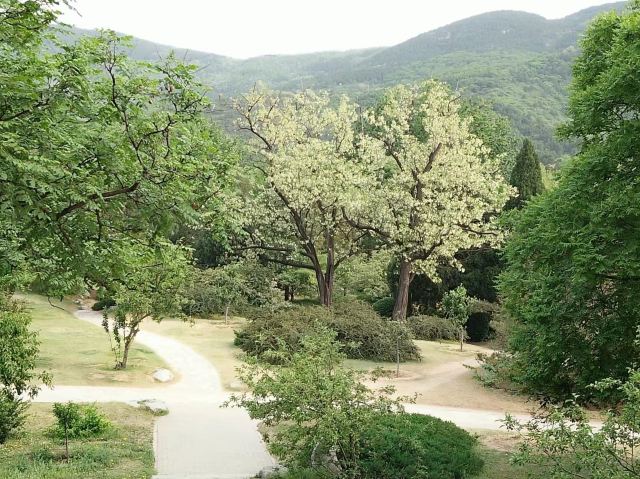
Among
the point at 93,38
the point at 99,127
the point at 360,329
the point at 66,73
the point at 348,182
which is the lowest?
the point at 360,329

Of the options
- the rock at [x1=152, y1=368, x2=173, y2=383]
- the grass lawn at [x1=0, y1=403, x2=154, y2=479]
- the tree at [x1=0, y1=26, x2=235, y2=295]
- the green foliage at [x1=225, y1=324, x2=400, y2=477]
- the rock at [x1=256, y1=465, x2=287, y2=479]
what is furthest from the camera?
the rock at [x1=152, y1=368, x2=173, y2=383]

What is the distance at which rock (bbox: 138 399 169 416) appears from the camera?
571 inches

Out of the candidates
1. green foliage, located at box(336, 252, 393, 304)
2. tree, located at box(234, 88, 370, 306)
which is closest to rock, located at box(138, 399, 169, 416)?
tree, located at box(234, 88, 370, 306)

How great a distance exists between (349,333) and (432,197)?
7.74 meters

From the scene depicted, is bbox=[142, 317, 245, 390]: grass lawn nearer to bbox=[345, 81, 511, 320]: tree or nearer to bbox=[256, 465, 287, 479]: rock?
bbox=[256, 465, 287, 479]: rock

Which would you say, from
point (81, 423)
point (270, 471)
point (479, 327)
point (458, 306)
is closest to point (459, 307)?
point (458, 306)

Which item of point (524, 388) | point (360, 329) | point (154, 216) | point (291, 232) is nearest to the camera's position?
point (154, 216)

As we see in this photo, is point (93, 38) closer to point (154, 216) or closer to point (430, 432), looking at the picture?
point (154, 216)

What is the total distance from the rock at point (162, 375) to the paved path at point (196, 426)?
387 millimetres

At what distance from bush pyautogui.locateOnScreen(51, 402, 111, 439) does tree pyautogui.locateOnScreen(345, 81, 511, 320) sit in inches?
599


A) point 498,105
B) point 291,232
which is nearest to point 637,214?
point 291,232

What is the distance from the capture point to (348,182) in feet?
83.5

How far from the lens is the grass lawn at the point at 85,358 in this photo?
1777 cm

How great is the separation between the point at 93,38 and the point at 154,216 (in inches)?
86.6
